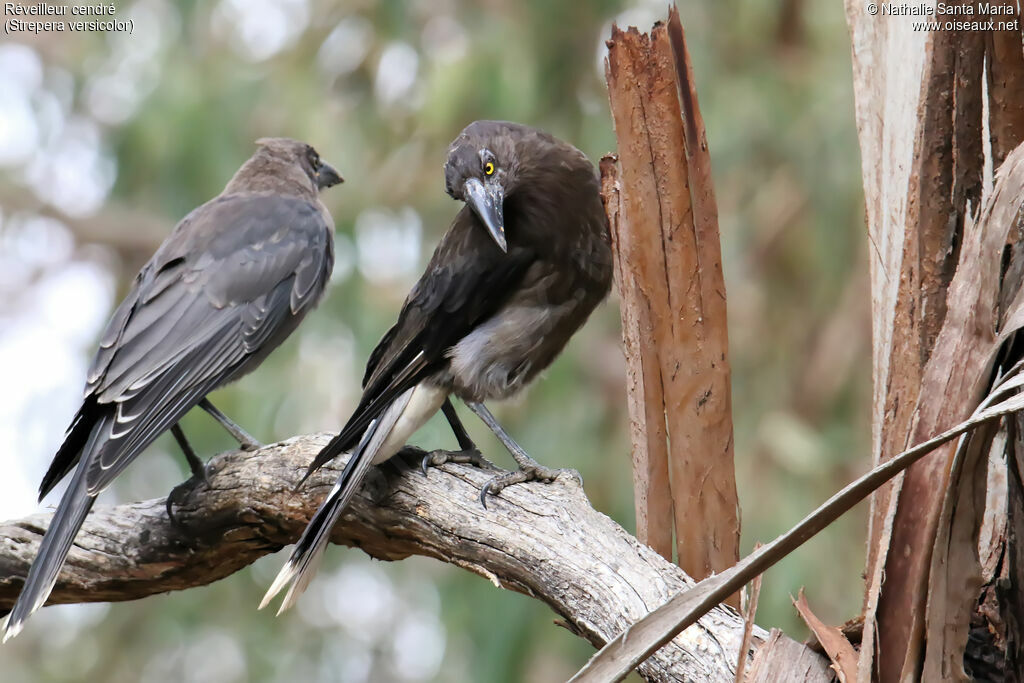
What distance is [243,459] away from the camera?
233 cm

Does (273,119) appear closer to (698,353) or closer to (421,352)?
(421,352)

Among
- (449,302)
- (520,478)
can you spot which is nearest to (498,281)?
(449,302)

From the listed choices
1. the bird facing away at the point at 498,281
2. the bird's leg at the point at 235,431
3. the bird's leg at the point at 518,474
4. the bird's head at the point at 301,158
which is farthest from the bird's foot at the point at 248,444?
the bird's head at the point at 301,158

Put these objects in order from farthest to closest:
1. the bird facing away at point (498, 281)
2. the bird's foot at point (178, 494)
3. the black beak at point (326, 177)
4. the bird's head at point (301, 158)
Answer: the black beak at point (326, 177), the bird's head at point (301, 158), the bird facing away at point (498, 281), the bird's foot at point (178, 494)

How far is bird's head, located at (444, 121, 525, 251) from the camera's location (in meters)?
2.33

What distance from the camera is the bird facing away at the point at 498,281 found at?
2.43 m

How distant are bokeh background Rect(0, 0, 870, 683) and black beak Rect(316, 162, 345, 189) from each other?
0.88 metres

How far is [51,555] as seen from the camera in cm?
222

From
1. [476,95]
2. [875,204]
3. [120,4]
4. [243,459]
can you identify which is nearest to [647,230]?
[875,204]

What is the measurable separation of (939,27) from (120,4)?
4901 mm

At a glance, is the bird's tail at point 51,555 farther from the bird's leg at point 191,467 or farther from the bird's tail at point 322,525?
the bird's tail at point 322,525

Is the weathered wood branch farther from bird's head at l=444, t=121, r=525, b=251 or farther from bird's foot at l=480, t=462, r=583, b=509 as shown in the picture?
bird's head at l=444, t=121, r=525, b=251

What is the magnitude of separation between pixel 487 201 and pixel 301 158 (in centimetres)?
184

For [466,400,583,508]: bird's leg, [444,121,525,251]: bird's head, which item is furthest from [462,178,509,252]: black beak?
[466,400,583,508]: bird's leg
